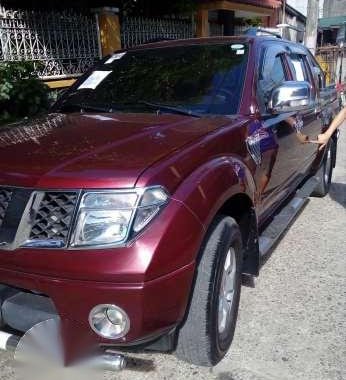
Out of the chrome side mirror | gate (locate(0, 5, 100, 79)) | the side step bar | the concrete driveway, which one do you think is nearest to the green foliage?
gate (locate(0, 5, 100, 79))

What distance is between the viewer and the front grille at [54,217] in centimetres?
209

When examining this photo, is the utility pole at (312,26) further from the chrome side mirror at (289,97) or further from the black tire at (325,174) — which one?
the chrome side mirror at (289,97)

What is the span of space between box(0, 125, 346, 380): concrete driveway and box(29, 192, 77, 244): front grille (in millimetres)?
1028

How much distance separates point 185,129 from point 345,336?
1630 mm

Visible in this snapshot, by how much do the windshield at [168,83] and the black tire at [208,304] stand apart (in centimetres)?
101

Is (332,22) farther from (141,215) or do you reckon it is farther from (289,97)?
(141,215)

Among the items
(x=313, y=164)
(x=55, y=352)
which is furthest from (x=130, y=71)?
(x=313, y=164)

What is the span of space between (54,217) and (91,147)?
1.69 feet

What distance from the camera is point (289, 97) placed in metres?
3.21

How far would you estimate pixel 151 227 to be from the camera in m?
2.06

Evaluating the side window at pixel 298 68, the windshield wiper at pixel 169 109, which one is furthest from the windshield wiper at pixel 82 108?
the side window at pixel 298 68

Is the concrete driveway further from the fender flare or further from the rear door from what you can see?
the fender flare

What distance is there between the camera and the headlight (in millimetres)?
2064

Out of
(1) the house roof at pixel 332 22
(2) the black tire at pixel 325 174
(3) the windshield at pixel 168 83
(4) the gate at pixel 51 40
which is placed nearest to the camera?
(3) the windshield at pixel 168 83
